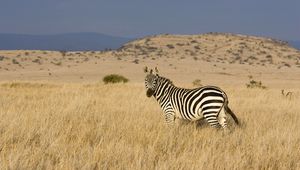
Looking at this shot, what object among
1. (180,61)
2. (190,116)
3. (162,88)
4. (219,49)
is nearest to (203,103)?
(190,116)

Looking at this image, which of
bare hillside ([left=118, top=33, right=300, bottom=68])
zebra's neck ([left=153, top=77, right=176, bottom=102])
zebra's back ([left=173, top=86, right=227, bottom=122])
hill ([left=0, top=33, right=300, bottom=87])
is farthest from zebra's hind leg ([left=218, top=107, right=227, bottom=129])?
bare hillside ([left=118, top=33, right=300, bottom=68])

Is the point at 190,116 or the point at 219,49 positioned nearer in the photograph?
the point at 190,116

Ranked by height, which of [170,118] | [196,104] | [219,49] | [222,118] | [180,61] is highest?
[196,104]

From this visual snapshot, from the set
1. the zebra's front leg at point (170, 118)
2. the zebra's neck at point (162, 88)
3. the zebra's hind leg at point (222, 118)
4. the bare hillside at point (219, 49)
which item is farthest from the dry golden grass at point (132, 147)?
the bare hillside at point (219, 49)

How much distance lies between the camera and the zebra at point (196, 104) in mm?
8438

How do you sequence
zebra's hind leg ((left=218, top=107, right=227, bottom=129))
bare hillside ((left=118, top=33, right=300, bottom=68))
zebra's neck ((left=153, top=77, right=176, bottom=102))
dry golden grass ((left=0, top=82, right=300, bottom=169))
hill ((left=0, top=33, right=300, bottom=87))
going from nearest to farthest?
dry golden grass ((left=0, top=82, right=300, bottom=169)), zebra's hind leg ((left=218, top=107, right=227, bottom=129)), zebra's neck ((left=153, top=77, right=176, bottom=102)), hill ((left=0, top=33, right=300, bottom=87)), bare hillside ((left=118, top=33, right=300, bottom=68))

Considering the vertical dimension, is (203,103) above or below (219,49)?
above

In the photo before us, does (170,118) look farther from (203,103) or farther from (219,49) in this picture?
(219,49)

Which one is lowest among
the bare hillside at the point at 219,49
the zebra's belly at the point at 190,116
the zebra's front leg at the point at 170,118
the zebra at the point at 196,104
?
Answer: the bare hillside at the point at 219,49

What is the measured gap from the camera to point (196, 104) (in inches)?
338

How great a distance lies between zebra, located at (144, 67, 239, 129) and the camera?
844 centimetres

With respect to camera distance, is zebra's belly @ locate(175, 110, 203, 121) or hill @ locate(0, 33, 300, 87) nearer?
zebra's belly @ locate(175, 110, 203, 121)

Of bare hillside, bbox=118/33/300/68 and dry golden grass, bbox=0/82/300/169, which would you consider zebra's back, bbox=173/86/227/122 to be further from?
bare hillside, bbox=118/33/300/68

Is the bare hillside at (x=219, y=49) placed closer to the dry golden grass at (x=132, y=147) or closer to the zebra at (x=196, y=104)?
the zebra at (x=196, y=104)
